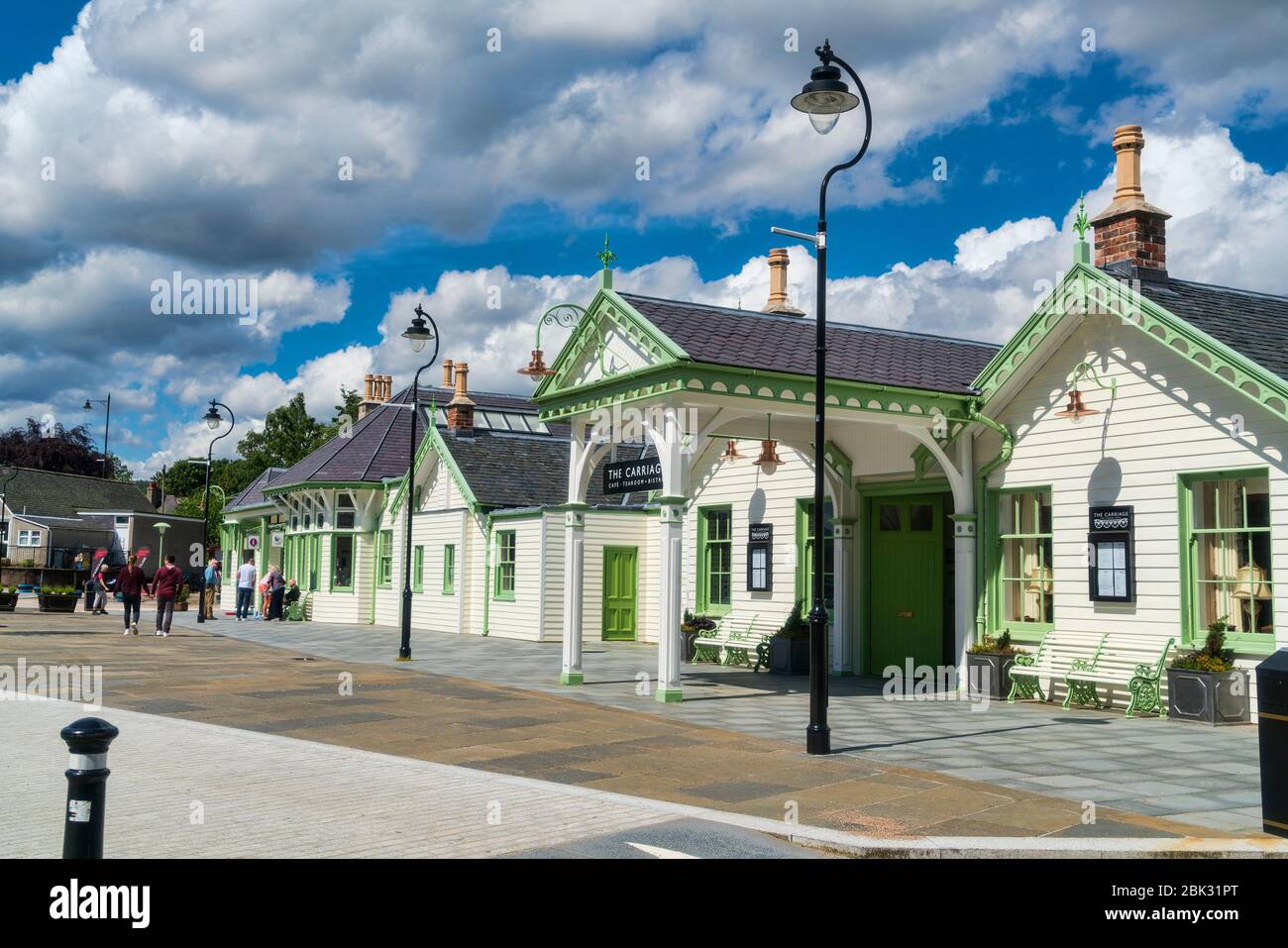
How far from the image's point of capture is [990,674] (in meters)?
15.4

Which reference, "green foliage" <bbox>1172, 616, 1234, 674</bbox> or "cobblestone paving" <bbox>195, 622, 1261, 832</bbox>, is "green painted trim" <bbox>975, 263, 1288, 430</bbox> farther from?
"cobblestone paving" <bbox>195, 622, 1261, 832</bbox>

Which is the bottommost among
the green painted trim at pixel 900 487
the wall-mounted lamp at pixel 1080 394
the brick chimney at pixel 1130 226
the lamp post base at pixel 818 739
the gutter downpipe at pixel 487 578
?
the lamp post base at pixel 818 739

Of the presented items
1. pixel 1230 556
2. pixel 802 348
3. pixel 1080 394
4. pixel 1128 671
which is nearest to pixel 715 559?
pixel 802 348

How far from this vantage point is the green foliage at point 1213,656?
1271 centimetres

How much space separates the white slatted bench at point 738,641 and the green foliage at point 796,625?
1.88ft

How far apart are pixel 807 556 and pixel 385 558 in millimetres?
16650

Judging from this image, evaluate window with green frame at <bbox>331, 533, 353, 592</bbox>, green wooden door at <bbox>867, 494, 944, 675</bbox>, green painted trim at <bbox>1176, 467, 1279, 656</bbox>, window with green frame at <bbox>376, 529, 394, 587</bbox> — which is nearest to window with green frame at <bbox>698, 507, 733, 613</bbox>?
green wooden door at <bbox>867, 494, 944, 675</bbox>

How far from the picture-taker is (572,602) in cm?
1650

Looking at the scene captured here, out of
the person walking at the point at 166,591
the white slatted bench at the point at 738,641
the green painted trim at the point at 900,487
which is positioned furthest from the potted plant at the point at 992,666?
the person walking at the point at 166,591

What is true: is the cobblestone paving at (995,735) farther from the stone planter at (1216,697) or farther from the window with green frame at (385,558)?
the window with green frame at (385,558)

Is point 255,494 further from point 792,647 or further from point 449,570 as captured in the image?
point 792,647

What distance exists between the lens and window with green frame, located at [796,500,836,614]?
63.5 feet
